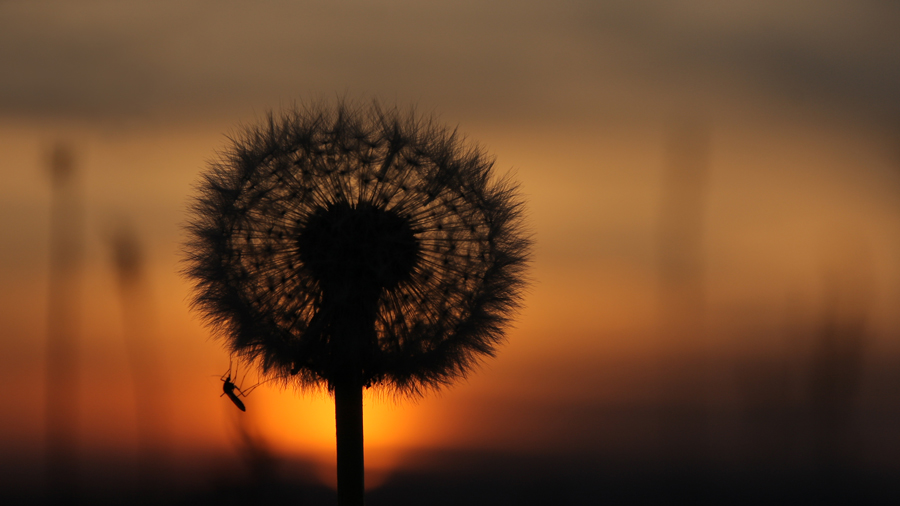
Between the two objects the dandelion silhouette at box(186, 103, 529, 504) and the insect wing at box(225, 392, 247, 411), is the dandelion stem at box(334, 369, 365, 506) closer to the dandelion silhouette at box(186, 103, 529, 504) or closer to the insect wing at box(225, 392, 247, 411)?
the dandelion silhouette at box(186, 103, 529, 504)

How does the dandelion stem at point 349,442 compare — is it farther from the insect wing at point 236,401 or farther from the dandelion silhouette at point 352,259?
the insect wing at point 236,401

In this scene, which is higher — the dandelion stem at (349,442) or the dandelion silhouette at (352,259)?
the dandelion silhouette at (352,259)

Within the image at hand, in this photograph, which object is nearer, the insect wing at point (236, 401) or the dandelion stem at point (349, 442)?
the dandelion stem at point (349, 442)

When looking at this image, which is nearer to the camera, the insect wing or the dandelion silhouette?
the dandelion silhouette

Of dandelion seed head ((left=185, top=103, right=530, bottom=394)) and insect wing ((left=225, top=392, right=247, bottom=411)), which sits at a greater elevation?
dandelion seed head ((left=185, top=103, right=530, bottom=394))

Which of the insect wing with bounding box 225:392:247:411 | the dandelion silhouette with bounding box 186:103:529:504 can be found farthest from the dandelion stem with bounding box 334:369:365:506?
the insect wing with bounding box 225:392:247:411

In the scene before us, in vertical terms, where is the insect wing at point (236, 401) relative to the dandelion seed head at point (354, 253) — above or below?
below

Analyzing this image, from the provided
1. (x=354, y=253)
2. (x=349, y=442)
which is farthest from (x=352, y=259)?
(x=349, y=442)

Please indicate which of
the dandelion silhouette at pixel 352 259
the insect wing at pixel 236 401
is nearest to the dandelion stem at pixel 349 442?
the dandelion silhouette at pixel 352 259

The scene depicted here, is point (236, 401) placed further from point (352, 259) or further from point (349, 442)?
point (352, 259)
